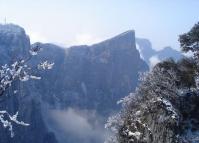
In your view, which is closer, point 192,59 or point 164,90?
point 164,90

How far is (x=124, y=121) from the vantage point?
2357 inches

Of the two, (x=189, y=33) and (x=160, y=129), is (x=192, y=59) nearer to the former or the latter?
(x=189, y=33)

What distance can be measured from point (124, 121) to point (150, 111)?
8018mm

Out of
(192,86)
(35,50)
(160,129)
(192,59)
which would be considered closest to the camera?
(35,50)

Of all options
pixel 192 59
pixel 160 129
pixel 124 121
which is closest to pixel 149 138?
pixel 160 129

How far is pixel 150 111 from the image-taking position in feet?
172

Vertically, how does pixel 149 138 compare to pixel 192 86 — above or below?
below

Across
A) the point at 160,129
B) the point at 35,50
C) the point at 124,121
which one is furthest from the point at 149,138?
the point at 35,50

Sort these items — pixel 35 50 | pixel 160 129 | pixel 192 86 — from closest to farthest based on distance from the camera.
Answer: pixel 35 50
pixel 160 129
pixel 192 86

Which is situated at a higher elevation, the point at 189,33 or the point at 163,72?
the point at 189,33

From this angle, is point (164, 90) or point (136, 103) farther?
point (136, 103)

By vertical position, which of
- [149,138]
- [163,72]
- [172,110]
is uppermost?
[163,72]

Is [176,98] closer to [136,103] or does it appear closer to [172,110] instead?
[172,110]

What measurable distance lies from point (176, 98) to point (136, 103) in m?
8.64
